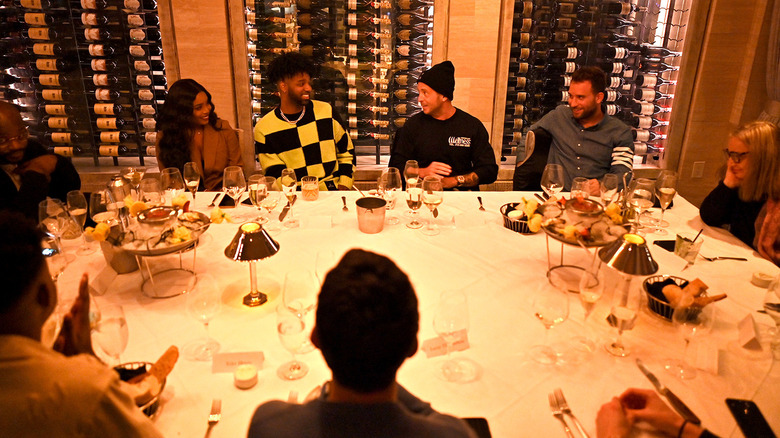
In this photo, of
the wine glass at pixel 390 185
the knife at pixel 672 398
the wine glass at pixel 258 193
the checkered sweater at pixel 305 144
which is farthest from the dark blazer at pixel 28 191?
the knife at pixel 672 398

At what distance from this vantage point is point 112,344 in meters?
1.37

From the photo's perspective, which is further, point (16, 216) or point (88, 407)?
point (16, 216)

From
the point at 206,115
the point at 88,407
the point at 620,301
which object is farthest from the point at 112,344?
the point at 206,115

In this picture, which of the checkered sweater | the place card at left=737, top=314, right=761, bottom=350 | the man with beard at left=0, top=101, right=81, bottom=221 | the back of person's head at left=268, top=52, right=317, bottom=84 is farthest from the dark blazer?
the place card at left=737, top=314, right=761, bottom=350

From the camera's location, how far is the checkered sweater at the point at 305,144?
3.56 metres

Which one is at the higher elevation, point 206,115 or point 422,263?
point 206,115

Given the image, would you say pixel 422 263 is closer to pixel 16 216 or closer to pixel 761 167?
pixel 16 216

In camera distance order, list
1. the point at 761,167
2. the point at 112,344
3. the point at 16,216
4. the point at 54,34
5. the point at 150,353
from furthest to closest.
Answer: the point at 54,34 < the point at 761,167 < the point at 150,353 < the point at 112,344 < the point at 16,216

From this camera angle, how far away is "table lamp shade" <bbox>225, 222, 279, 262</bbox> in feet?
5.71

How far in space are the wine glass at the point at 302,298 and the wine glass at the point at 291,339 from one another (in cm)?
3

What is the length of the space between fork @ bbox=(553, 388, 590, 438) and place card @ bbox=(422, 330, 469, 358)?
0.97 feet

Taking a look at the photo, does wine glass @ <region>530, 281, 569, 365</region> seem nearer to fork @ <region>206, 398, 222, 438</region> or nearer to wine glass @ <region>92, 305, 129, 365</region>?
fork @ <region>206, 398, 222, 438</region>

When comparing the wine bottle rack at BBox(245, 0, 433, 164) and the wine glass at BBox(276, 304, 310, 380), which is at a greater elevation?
the wine bottle rack at BBox(245, 0, 433, 164)

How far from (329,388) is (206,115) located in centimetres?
301
